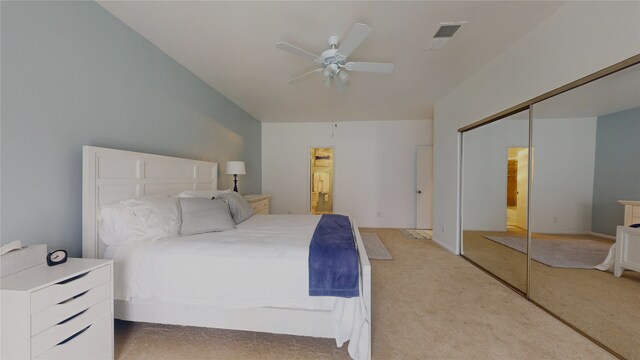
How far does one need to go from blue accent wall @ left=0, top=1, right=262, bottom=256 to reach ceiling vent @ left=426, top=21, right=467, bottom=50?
2838 mm

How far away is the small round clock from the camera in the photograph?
120 cm

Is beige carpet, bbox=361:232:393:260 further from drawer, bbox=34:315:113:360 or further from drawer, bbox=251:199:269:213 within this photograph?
drawer, bbox=34:315:113:360

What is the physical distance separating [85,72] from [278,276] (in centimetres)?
212

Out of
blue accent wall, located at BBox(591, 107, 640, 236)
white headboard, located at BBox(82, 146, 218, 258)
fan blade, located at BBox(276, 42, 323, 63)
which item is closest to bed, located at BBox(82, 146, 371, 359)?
white headboard, located at BBox(82, 146, 218, 258)

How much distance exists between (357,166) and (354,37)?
380 cm

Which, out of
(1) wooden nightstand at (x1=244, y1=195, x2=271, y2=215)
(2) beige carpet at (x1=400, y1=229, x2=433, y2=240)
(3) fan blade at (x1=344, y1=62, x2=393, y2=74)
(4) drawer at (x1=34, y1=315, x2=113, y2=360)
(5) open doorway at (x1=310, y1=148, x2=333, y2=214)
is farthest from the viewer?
(5) open doorway at (x1=310, y1=148, x2=333, y2=214)

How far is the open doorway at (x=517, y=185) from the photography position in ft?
7.89

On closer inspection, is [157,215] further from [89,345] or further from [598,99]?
[598,99]

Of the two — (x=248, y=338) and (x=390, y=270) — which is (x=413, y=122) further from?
(x=248, y=338)

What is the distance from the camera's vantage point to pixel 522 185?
8.12 ft

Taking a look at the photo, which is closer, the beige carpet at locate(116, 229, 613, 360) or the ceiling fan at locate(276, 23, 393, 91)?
the beige carpet at locate(116, 229, 613, 360)

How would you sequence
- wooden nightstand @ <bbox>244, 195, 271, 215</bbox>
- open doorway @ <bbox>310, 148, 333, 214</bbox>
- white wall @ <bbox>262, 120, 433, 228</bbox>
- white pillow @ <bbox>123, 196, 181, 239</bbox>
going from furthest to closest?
open doorway @ <bbox>310, 148, 333, 214</bbox> < white wall @ <bbox>262, 120, 433, 228</bbox> < wooden nightstand @ <bbox>244, 195, 271, 215</bbox> < white pillow @ <bbox>123, 196, 181, 239</bbox>

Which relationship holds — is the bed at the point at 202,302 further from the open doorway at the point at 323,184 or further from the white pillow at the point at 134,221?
the open doorway at the point at 323,184

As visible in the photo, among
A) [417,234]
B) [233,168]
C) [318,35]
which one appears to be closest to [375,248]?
[417,234]
